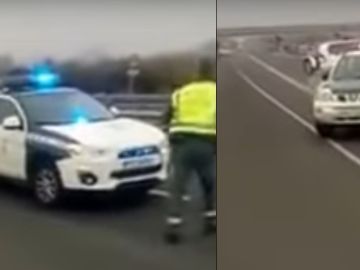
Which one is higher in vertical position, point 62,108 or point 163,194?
point 62,108

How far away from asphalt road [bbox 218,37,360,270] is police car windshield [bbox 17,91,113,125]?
1.68ft

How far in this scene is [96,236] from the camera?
3900mm

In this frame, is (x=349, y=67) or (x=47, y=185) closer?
(x=349, y=67)

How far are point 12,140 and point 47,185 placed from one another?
0.23 metres

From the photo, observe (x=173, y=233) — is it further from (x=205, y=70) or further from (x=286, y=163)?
(x=205, y=70)

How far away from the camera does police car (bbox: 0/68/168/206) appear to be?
12.7 ft

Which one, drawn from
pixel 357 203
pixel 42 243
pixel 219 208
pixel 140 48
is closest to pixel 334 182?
pixel 357 203

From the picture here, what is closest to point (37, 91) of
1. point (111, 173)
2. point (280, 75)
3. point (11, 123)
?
point (11, 123)

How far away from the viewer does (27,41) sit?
3.85 m

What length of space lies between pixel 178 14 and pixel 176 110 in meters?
0.39

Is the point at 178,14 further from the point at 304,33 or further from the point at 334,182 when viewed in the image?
the point at 334,182

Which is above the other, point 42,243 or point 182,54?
point 182,54

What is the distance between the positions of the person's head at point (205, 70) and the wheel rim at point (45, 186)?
0.74m

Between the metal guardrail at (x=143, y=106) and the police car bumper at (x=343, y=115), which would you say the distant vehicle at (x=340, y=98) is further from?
the metal guardrail at (x=143, y=106)
